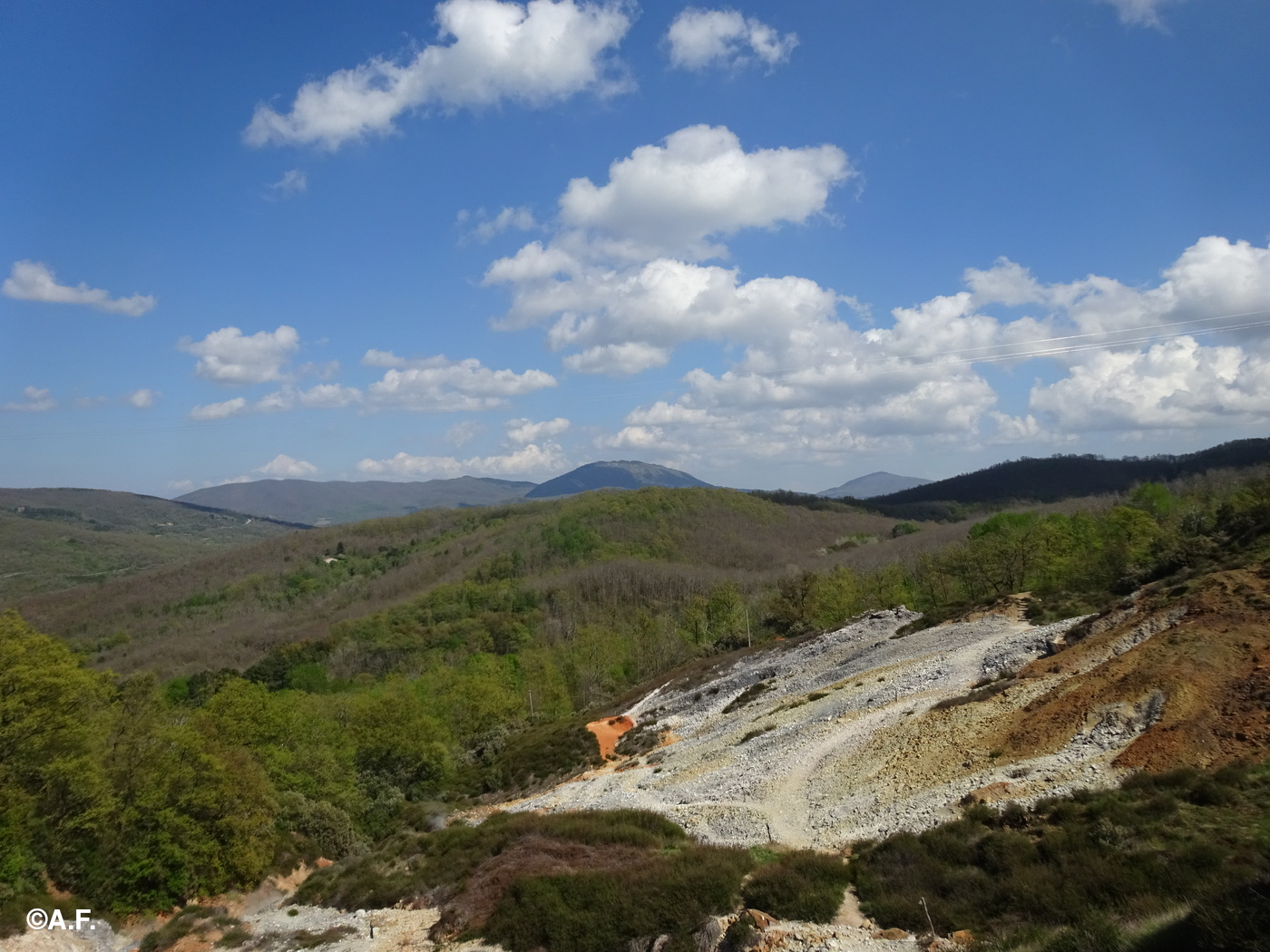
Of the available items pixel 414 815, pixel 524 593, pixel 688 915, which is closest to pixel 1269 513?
pixel 688 915

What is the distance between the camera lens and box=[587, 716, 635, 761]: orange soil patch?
4452 centimetres

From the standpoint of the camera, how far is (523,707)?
6644 cm

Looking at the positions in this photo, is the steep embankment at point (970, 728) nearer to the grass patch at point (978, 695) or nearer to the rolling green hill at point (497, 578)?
the grass patch at point (978, 695)

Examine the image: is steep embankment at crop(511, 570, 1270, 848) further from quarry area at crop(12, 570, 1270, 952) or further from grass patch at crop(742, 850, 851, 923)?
grass patch at crop(742, 850, 851, 923)

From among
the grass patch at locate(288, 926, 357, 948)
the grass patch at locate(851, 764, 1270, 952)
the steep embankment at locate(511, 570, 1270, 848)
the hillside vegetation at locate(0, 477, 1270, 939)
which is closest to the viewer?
the grass patch at locate(851, 764, 1270, 952)

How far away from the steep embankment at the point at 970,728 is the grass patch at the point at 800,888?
3.43 m

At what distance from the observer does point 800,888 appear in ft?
50.2

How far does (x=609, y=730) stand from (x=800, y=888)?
34528mm

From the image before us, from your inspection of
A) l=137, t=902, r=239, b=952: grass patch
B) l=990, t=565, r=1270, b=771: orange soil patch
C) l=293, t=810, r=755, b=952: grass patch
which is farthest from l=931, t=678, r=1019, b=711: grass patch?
l=137, t=902, r=239, b=952: grass patch

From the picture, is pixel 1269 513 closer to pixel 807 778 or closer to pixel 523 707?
pixel 807 778

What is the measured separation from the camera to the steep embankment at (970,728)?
18.9 meters

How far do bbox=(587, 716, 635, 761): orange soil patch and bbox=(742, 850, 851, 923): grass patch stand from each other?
90.1ft

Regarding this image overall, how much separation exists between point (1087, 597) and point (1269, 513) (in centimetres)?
1196

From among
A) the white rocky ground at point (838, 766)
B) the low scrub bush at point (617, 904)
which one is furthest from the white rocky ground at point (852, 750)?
the low scrub bush at point (617, 904)
